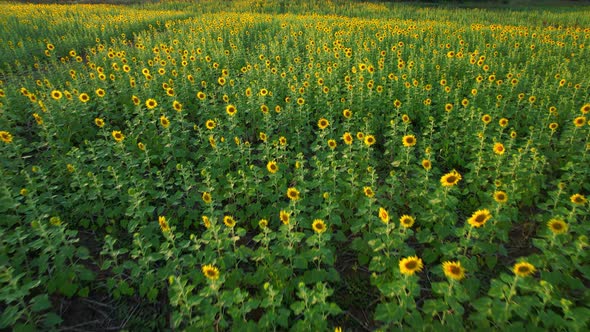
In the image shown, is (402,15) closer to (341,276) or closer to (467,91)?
(467,91)

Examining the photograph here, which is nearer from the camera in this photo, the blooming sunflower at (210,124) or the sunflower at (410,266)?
the sunflower at (410,266)

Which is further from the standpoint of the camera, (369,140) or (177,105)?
(177,105)

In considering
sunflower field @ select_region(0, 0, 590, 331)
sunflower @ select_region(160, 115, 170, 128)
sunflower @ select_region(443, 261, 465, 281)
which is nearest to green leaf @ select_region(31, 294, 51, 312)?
sunflower field @ select_region(0, 0, 590, 331)

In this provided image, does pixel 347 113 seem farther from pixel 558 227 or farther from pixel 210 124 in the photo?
pixel 558 227

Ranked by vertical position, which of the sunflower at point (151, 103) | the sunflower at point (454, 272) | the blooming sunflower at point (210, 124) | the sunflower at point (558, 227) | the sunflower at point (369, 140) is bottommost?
the sunflower at point (454, 272)

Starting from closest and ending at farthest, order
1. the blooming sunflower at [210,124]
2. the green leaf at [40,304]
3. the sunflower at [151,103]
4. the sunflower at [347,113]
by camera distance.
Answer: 1. the green leaf at [40,304]
2. the blooming sunflower at [210,124]
3. the sunflower at [347,113]
4. the sunflower at [151,103]

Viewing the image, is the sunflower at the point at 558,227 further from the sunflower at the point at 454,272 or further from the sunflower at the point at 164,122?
the sunflower at the point at 164,122

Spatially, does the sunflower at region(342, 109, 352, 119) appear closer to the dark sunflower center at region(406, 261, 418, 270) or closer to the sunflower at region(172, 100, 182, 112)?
the sunflower at region(172, 100, 182, 112)

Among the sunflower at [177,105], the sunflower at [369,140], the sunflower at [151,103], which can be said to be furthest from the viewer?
the sunflower at [151,103]

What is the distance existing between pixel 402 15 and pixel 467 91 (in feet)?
53.3

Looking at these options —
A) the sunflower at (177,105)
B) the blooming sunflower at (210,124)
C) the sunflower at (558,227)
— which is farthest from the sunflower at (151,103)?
the sunflower at (558,227)

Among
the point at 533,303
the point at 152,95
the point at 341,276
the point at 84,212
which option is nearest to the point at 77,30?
the point at 152,95

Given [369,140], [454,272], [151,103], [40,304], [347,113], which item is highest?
[151,103]

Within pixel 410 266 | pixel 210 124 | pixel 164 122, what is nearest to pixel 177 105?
pixel 164 122
